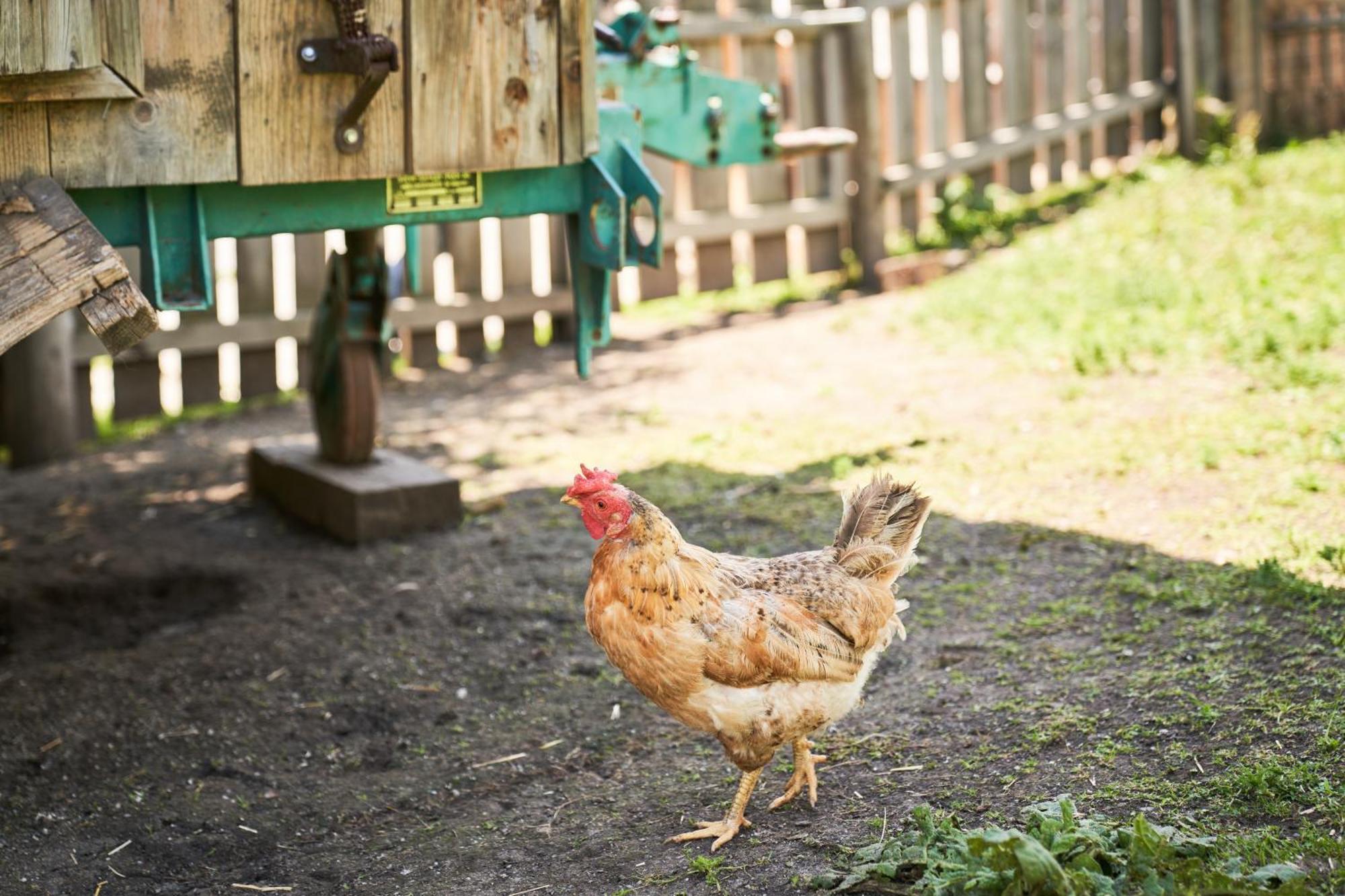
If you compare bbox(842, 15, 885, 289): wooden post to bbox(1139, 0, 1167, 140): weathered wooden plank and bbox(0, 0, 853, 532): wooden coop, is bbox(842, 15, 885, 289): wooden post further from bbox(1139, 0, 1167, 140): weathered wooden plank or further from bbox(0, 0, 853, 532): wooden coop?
bbox(0, 0, 853, 532): wooden coop

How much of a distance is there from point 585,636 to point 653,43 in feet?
6.65

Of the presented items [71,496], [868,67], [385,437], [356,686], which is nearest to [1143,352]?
[868,67]

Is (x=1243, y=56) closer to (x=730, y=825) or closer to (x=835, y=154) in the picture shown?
(x=835, y=154)

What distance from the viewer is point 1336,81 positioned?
1084 centimetres

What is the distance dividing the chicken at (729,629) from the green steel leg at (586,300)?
1402 mm

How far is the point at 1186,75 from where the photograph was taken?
10617 millimetres

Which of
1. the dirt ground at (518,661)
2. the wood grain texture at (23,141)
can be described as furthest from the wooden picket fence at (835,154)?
the wood grain texture at (23,141)

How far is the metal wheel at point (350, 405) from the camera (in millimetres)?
5754

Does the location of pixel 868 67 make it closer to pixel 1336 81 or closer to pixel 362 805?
pixel 1336 81

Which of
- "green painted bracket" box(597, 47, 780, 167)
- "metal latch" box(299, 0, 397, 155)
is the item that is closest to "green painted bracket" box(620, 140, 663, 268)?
"green painted bracket" box(597, 47, 780, 167)

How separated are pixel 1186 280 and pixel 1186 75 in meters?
3.55

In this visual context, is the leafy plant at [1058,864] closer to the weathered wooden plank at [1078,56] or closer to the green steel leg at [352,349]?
the green steel leg at [352,349]

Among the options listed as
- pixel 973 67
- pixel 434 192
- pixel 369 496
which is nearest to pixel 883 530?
pixel 434 192

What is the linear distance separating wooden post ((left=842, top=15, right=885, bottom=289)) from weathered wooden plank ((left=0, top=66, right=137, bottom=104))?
6.41m
